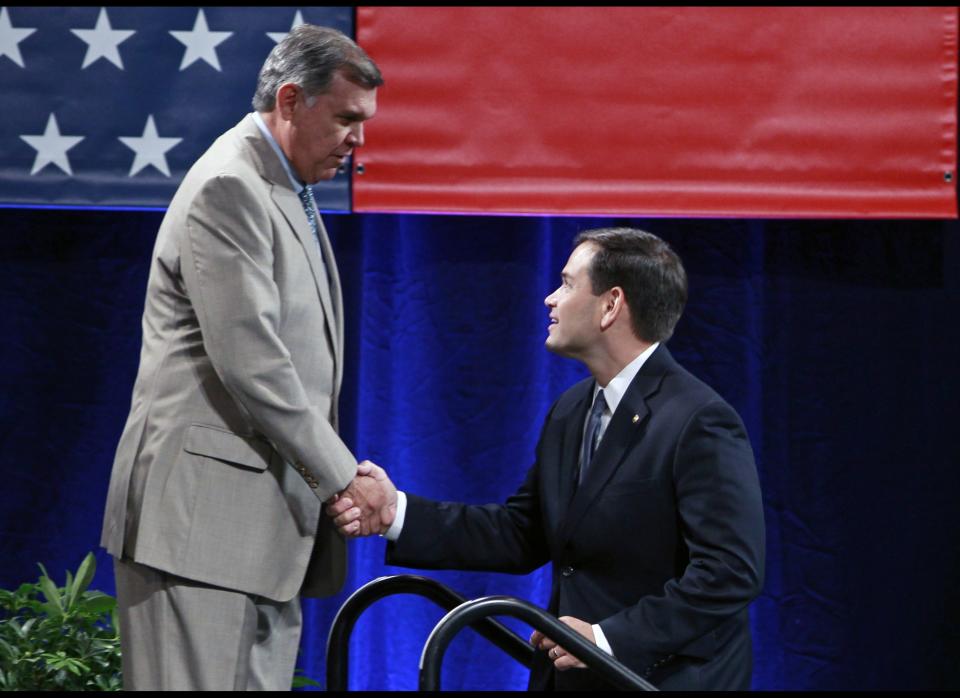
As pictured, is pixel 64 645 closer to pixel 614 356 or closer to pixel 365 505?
pixel 365 505

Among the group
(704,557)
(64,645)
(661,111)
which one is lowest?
(64,645)

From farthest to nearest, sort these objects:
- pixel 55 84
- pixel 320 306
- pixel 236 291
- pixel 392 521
A: pixel 55 84
pixel 392 521
pixel 320 306
pixel 236 291

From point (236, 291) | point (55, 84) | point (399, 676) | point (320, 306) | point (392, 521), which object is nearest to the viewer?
point (236, 291)

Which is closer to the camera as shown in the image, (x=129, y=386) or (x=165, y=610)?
(x=165, y=610)

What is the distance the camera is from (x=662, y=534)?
2297 mm

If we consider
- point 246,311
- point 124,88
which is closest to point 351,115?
point 246,311

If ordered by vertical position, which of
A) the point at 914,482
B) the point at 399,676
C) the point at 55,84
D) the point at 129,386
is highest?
the point at 55,84

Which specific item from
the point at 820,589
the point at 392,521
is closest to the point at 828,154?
the point at 820,589

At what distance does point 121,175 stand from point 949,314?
8.03ft

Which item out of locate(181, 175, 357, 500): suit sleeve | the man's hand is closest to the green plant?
locate(181, 175, 357, 500): suit sleeve

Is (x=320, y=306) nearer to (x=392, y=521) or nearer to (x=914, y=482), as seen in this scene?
(x=392, y=521)

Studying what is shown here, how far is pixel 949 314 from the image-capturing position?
383 centimetres

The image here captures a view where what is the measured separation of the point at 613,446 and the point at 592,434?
11 cm

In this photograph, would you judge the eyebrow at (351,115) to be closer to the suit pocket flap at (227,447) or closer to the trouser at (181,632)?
the suit pocket flap at (227,447)
